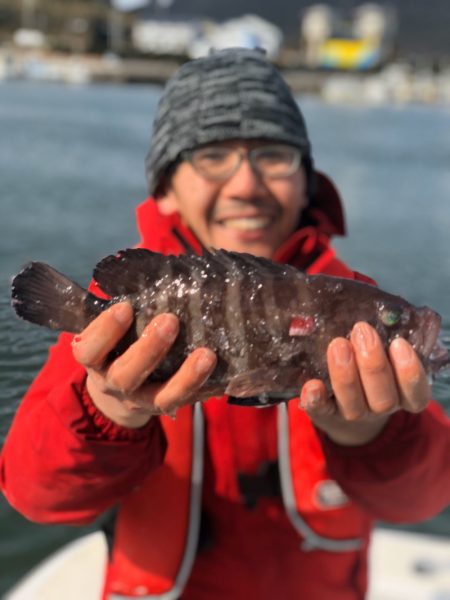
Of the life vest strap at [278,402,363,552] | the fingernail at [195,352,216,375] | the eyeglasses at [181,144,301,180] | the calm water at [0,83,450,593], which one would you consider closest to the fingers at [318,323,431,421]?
the calm water at [0,83,450,593]

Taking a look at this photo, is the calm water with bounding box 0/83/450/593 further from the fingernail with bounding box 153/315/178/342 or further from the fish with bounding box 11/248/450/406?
the fingernail with bounding box 153/315/178/342

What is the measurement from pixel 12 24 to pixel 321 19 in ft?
202

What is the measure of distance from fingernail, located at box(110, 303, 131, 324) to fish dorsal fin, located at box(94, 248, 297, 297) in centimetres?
9

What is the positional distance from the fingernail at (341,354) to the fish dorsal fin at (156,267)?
0.28 metres

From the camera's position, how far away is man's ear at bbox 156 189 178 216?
3.24 metres

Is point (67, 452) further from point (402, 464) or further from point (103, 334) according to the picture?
point (402, 464)

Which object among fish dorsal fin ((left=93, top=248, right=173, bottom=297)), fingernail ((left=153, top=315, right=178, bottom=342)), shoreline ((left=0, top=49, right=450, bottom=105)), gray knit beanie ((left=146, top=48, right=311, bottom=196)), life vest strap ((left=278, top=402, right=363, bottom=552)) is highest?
gray knit beanie ((left=146, top=48, right=311, bottom=196))

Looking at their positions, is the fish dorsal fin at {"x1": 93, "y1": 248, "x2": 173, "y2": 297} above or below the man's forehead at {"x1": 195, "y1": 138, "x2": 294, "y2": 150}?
below

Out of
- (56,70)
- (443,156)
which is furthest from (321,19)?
(443,156)

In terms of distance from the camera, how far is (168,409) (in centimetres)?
201

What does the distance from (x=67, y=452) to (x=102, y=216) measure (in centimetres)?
923

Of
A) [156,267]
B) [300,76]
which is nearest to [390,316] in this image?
[156,267]

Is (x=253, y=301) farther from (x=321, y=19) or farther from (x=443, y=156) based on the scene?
(x=321, y=19)

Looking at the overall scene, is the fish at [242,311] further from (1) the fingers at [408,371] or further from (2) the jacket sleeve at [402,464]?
(2) the jacket sleeve at [402,464]
